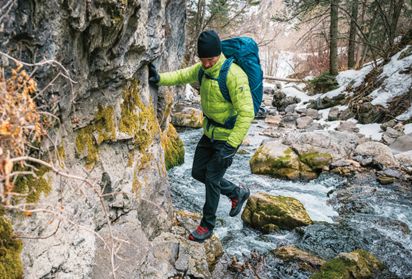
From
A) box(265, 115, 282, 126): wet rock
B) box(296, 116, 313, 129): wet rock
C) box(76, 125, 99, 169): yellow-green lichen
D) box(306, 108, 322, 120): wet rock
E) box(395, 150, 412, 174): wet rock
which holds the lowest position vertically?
box(395, 150, 412, 174): wet rock

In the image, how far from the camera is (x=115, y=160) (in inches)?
160

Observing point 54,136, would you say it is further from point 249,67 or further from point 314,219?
point 314,219

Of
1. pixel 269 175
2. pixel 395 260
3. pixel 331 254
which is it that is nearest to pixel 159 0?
pixel 331 254

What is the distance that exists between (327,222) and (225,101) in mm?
3649

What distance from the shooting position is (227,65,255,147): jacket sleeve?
3.94m

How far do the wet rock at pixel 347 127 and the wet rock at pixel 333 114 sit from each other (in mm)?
1190

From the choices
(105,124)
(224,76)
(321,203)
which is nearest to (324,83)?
(321,203)

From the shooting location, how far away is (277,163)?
29.6ft

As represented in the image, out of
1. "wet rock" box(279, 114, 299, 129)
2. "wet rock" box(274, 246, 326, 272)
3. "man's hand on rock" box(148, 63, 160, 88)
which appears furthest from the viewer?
"wet rock" box(279, 114, 299, 129)

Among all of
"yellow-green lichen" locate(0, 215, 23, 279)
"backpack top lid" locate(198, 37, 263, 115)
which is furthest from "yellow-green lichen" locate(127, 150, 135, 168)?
"yellow-green lichen" locate(0, 215, 23, 279)

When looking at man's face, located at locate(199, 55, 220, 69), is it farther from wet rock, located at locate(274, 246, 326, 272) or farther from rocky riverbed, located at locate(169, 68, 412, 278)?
wet rock, located at locate(274, 246, 326, 272)

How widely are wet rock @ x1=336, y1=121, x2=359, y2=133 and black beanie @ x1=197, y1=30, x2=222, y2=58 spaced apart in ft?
30.3

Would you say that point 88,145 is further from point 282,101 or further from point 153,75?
point 282,101

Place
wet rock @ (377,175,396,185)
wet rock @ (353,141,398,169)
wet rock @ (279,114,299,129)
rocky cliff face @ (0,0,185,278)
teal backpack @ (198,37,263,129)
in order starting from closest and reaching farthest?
1. rocky cliff face @ (0,0,185,278)
2. teal backpack @ (198,37,263,129)
3. wet rock @ (377,175,396,185)
4. wet rock @ (353,141,398,169)
5. wet rock @ (279,114,299,129)
